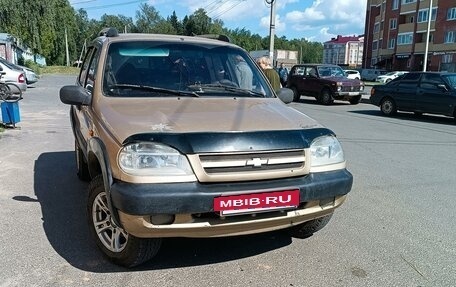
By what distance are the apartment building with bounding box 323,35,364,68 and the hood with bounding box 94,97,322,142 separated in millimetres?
141721

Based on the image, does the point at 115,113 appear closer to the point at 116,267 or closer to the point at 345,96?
the point at 116,267

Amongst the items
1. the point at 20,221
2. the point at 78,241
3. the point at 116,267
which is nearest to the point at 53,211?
the point at 20,221

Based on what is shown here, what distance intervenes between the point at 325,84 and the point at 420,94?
5751mm

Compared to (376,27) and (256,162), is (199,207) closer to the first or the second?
(256,162)

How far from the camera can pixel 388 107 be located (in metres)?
15.6

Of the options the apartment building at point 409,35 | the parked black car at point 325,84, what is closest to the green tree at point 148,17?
the apartment building at point 409,35

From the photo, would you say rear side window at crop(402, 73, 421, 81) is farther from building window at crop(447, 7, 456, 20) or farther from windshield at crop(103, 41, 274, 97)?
building window at crop(447, 7, 456, 20)

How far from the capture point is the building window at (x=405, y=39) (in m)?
64.0

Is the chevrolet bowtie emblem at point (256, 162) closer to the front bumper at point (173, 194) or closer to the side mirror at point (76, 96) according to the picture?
the front bumper at point (173, 194)

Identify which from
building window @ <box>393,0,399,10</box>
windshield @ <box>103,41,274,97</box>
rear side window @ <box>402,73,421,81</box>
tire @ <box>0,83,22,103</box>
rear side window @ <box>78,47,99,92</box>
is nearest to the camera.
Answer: windshield @ <box>103,41,274,97</box>

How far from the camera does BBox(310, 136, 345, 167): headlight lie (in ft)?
11.0

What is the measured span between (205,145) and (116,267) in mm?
1281

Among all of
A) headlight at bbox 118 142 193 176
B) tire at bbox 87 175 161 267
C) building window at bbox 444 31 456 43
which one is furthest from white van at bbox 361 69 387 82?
headlight at bbox 118 142 193 176

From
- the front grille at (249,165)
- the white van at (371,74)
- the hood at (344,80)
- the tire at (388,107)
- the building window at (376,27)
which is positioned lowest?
the white van at (371,74)
